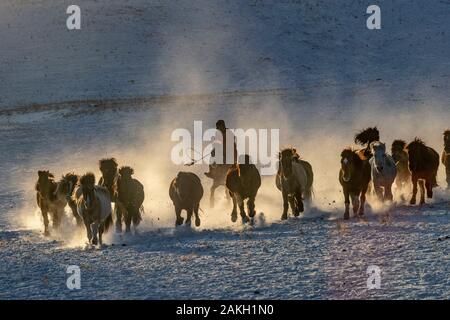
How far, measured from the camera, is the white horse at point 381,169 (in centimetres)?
1484

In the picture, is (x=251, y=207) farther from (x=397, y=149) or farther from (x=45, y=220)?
(x=45, y=220)

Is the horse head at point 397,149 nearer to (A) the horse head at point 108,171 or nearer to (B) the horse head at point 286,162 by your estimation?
(B) the horse head at point 286,162

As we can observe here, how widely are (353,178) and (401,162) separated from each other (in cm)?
301

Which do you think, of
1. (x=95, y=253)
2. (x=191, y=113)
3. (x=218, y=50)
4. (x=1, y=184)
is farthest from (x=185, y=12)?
(x=95, y=253)

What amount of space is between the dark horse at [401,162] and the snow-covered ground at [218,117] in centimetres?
105

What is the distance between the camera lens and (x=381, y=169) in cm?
1477

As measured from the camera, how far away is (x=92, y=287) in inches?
416

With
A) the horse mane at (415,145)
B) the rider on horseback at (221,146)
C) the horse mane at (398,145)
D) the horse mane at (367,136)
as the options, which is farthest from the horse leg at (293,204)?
the horse mane at (398,145)

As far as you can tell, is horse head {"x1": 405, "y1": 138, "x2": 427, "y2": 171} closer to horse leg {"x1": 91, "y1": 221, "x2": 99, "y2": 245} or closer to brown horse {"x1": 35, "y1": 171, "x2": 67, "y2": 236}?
horse leg {"x1": 91, "y1": 221, "x2": 99, "y2": 245}

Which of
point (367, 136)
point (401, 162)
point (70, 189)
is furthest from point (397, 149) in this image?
point (70, 189)

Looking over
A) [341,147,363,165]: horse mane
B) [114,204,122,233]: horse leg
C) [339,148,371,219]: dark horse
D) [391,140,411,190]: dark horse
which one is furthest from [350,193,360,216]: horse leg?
[114,204,122,233]: horse leg

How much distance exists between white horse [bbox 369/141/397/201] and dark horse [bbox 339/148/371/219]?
0.36 metres
